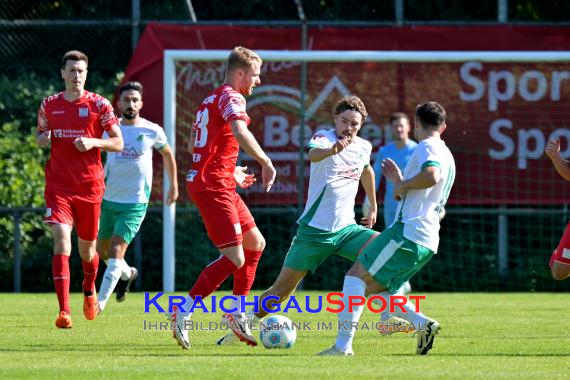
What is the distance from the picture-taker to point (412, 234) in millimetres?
8391

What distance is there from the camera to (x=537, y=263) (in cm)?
1703

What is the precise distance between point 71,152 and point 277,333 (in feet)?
8.98

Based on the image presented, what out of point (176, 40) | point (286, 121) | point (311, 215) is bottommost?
point (311, 215)

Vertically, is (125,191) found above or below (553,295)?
above

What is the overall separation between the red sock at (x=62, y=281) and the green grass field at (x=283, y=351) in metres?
0.23

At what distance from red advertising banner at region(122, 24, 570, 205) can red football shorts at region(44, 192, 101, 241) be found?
18.9ft

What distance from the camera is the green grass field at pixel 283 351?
7.39m

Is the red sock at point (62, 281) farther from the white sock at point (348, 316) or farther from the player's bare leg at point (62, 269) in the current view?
the white sock at point (348, 316)

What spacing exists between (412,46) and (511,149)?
6.13 ft

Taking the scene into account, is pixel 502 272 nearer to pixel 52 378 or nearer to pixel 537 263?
pixel 537 263

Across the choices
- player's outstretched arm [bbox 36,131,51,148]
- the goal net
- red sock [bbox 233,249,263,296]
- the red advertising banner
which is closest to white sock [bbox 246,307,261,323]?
red sock [bbox 233,249,263,296]

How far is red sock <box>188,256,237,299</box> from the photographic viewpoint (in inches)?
350

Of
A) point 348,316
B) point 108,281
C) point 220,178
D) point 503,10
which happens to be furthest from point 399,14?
point 348,316

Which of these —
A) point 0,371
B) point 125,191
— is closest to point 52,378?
point 0,371
